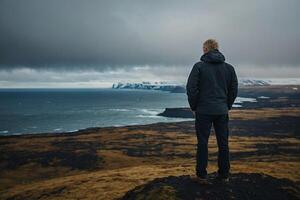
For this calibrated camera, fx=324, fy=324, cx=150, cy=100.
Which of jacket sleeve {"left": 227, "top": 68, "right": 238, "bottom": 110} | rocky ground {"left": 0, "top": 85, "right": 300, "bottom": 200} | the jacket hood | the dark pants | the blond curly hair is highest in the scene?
the blond curly hair

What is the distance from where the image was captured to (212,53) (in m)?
9.14

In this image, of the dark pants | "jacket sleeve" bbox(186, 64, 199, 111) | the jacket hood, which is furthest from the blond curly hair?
the dark pants

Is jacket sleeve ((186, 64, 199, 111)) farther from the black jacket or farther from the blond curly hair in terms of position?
the blond curly hair

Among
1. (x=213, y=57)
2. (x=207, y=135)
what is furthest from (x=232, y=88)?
(x=207, y=135)

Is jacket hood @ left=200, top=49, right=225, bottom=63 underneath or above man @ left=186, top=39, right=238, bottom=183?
above

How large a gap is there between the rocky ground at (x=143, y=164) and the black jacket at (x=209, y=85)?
98.2 inches

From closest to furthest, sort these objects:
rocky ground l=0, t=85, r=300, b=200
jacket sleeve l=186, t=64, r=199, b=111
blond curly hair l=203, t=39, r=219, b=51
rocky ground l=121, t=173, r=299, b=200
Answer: jacket sleeve l=186, t=64, r=199, b=111
blond curly hair l=203, t=39, r=219, b=51
rocky ground l=121, t=173, r=299, b=200
rocky ground l=0, t=85, r=300, b=200

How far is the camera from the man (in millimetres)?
8961

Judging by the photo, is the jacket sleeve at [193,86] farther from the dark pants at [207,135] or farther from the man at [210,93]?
the dark pants at [207,135]

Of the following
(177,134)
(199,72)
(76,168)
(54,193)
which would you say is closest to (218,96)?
(199,72)

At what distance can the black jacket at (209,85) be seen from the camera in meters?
8.94

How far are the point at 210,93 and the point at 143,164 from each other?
104 ft

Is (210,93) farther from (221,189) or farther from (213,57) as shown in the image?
(221,189)

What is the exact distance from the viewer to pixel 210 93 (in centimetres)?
899
